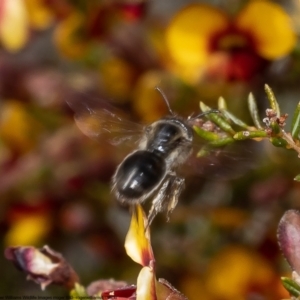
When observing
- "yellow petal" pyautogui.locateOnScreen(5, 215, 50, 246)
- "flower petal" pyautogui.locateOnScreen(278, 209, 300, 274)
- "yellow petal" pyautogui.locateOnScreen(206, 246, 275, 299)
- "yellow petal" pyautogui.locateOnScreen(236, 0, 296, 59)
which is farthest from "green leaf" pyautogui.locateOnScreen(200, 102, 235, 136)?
"yellow petal" pyautogui.locateOnScreen(5, 215, 50, 246)

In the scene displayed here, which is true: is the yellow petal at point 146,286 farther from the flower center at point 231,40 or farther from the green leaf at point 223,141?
the flower center at point 231,40

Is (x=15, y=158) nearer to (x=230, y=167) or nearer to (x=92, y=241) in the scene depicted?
(x=92, y=241)

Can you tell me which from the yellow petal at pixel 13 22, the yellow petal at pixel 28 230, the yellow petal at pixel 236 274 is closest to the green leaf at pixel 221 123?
the yellow petal at pixel 236 274

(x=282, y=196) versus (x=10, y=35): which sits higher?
(x=10, y=35)

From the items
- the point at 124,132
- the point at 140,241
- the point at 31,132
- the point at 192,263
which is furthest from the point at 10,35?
the point at 140,241

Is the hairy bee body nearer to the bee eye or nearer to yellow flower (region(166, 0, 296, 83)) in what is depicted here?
the bee eye

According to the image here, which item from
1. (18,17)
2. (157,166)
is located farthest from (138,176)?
(18,17)

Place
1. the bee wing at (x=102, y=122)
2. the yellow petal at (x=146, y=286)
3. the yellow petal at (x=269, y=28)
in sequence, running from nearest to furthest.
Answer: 1. the yellow petal at (x=146, y=286)
2. the bee wing at (x=102, y=122)
3. the yellow petal at (x=269, y=28)
